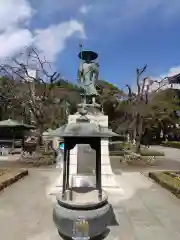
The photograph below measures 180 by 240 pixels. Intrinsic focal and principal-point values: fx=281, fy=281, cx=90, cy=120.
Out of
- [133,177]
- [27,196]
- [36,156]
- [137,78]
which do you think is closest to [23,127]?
[36,156]

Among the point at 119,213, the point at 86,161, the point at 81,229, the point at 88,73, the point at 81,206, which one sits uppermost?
the point at 88,73

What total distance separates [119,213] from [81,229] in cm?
270

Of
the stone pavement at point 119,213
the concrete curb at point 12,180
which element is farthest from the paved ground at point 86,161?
the concrete curb at point 12,180

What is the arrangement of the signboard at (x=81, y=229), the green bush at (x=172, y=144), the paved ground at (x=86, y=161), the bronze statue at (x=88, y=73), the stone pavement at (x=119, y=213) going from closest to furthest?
the signboard at (x=81, y=229) < the stone pavement at (x=119, y=213) < the paved ground at (x=86, y=161) < the bronze statue at (x=88, y=73) < the green bush at (x=172, y=144)

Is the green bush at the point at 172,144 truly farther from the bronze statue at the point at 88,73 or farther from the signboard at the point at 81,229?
the signboard at the point at 81,229

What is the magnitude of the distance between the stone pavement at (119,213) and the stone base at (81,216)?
0.49m

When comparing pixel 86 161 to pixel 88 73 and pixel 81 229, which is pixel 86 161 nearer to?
pixel 81 229

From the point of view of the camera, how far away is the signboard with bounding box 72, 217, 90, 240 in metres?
6.02

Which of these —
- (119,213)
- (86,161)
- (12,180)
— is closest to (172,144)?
(12,180)

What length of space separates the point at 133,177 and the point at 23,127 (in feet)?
55.8

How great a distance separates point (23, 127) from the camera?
2925cm

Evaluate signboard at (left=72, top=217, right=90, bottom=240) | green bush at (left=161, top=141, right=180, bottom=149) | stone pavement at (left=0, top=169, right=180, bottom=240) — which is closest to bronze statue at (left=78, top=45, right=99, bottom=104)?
stone pavement at (left=0, top=169, right=180, bottom=240)

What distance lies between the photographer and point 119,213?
27.8ft

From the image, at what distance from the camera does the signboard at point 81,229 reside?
6.02 metres
